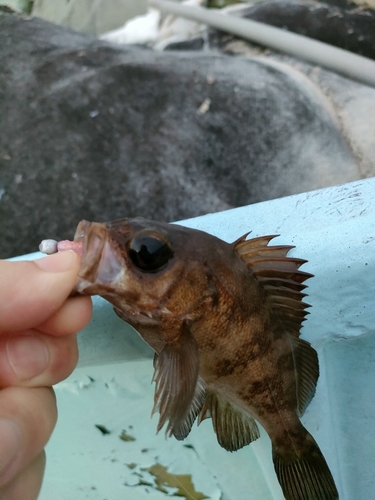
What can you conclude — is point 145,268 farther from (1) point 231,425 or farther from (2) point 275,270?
(1) point 231,425

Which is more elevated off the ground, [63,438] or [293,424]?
[293,424]

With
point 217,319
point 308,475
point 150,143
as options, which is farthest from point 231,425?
point 150,143

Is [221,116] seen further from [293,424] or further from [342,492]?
[342,492]

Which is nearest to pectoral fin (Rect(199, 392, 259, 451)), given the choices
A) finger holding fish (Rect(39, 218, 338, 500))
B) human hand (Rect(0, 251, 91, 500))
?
finger holding fish (Rect(39, 218, 338, 500))

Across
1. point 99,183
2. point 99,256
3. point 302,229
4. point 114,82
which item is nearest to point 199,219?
point 302,229

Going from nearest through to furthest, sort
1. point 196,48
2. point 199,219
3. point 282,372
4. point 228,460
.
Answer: point 282,372 < point 199,219 < point 228,460 < point 196,48

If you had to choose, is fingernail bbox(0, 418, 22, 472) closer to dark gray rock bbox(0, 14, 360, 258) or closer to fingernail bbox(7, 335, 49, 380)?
fingernail bbox(7, 335, 49, 380)

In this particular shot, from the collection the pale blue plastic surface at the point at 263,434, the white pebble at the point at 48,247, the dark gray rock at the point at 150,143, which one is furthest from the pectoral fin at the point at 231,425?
the dark gray rock at the point at 150,143
